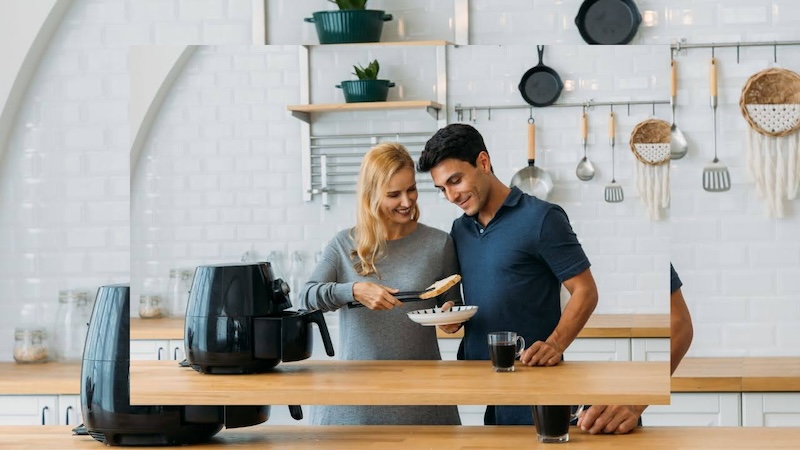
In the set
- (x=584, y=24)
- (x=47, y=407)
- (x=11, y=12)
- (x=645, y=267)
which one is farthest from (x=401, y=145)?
(x=11, y=12)

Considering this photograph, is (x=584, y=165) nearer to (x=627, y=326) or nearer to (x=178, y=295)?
(x=627, y=326)

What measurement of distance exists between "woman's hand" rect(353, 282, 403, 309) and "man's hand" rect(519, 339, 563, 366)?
301 millimetres

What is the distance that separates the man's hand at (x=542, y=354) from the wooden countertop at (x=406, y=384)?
0.02 meters

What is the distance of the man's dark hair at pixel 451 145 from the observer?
2.07 meters

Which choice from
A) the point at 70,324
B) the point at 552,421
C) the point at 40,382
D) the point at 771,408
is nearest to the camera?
the point at 552,421

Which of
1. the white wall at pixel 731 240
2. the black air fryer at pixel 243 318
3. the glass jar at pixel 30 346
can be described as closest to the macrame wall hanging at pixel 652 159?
the black air fryer at pixel 243 318

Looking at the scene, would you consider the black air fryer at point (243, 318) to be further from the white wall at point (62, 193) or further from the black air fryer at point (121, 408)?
the white wall at point (62, 193)

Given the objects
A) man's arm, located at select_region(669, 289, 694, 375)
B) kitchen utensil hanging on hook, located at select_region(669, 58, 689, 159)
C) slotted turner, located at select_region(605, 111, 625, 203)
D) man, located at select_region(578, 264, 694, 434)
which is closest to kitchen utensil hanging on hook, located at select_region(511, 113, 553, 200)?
slotted turner, located at select_region(605, 111, 625, 203)

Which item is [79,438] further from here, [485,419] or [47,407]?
[47,407]

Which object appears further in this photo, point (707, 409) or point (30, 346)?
point (30, 346)

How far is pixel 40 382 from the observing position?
382 cm

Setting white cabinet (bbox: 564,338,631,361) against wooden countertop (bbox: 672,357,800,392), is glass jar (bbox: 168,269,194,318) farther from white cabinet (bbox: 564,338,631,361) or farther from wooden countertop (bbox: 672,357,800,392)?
wooden countertop (bbox: 672,357,800,392)

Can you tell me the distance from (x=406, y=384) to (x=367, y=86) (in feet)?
2.08

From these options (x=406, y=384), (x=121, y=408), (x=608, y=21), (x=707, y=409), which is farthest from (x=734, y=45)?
(x=121, y=408)
